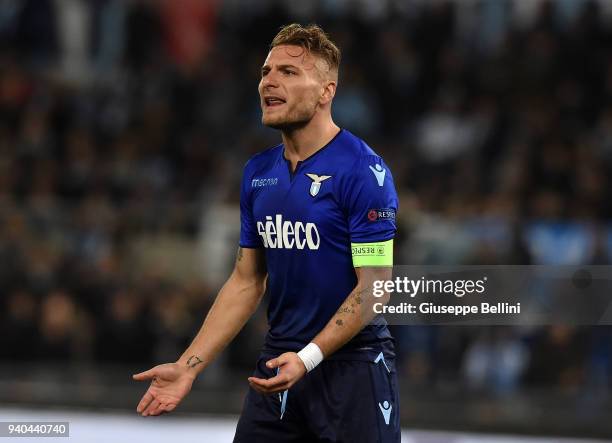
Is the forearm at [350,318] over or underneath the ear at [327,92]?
underneath

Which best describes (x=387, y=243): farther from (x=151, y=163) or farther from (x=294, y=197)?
(x=151, y=163)

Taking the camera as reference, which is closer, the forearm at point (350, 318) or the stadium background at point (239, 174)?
the forearm at point (350, 318)

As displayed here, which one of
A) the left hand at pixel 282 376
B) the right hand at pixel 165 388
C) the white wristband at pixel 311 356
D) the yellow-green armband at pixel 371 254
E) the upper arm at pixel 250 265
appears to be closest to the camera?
the left hand at pixel 282 376

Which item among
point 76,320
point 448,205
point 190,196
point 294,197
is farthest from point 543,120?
point 294,197

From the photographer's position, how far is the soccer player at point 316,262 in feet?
15.4

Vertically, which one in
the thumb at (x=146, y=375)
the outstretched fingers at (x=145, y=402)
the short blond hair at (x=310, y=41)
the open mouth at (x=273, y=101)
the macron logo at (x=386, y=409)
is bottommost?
the macron logo at (x=386, y=409)

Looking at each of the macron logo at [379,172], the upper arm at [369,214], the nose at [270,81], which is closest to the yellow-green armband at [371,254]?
the upper arm at [369,214]

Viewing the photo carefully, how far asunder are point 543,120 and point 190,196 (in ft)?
11.6

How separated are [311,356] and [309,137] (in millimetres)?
912

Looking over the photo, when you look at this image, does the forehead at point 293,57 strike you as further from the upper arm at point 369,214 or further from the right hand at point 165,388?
the right hand at point 165,388

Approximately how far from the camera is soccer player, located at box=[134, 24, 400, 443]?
15.4 ft

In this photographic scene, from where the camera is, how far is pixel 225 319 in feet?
16.5

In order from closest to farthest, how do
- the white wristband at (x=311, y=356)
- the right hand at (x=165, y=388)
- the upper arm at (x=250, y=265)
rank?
the white wristband at (x=311, y=356) → the right hand at (x=165, y=388) → the upper arm at (x=250, y=265)

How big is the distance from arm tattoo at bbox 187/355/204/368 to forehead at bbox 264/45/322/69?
3.89ft
